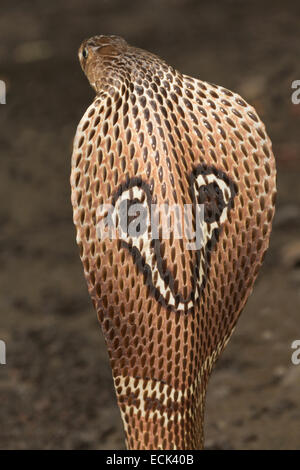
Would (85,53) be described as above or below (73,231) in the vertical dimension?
above

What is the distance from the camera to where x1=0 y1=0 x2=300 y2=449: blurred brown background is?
3174 millimetres

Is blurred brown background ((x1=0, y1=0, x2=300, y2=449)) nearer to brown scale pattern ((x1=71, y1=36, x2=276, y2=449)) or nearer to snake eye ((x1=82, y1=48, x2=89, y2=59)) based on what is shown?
brown scale pattern ((x1=71, y1=36, x2=276, y2=449))

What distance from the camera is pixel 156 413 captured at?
202 centimetres

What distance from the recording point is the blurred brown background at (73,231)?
317 cm

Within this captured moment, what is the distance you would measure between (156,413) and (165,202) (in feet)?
1.82

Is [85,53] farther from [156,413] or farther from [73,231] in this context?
[73,231]

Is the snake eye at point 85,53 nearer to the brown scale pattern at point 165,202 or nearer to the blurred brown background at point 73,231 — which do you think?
the brown scale pattern at point 165,202

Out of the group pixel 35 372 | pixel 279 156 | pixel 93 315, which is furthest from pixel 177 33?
pixel 35 372

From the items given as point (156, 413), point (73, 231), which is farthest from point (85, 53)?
point (73, 231)

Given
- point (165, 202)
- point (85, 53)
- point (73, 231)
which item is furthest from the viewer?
point (73, 231)

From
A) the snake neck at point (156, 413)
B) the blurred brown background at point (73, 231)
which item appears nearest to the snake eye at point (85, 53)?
the snake neck at point (156, 413)

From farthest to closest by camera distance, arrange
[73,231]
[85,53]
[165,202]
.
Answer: [73,231]
[85,53]
[165,202]

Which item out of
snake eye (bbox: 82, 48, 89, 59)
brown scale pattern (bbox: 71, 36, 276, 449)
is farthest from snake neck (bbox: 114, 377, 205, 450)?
snake eye (bbox: 82, 48, 89, 59)

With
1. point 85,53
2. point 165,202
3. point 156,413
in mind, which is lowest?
point 156,413
